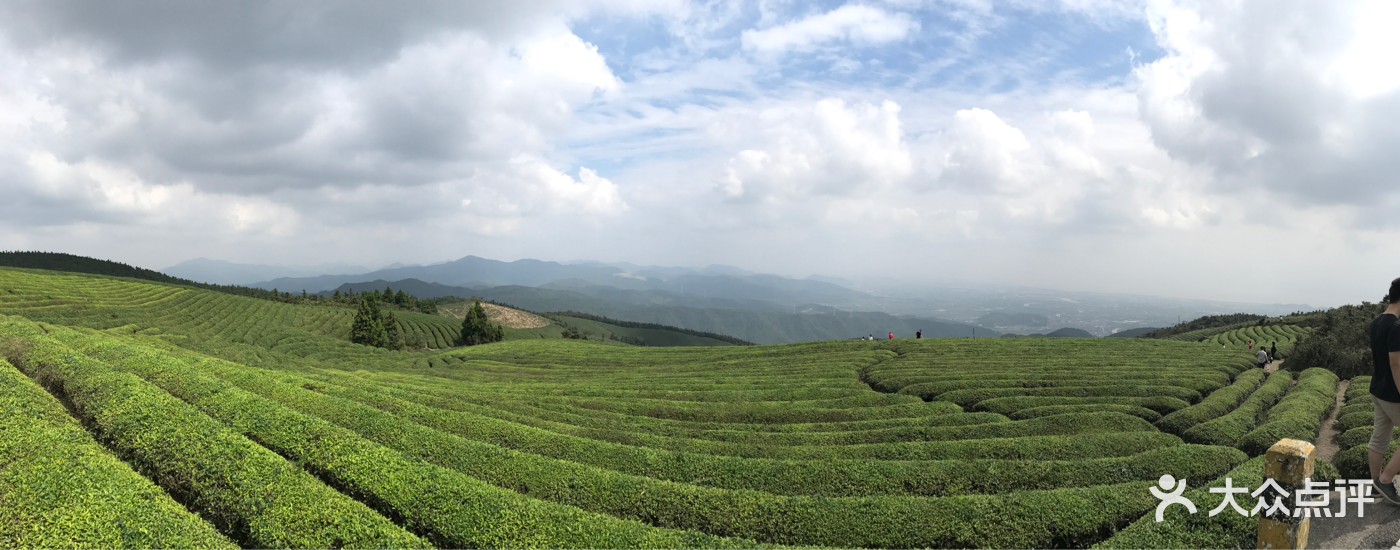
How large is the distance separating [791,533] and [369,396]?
16.9m

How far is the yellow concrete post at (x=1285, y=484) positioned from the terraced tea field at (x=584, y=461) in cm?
153

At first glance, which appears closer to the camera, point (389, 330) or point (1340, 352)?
point (1340, 352)

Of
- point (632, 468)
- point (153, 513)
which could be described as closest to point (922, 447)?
point (632, 468)

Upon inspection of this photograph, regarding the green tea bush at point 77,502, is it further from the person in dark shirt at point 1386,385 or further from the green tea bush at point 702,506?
the person in dark shirt at point 1386,385

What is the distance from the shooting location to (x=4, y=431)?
1077 centimetres

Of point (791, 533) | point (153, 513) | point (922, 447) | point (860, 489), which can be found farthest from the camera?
point (922, 447)

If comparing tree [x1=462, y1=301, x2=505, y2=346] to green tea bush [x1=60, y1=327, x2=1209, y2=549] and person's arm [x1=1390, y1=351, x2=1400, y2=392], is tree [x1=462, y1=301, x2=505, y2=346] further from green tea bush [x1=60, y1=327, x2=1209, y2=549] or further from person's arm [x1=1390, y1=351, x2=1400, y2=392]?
person's arm [x1=1390, y1=351, x2=1400, y2=392]

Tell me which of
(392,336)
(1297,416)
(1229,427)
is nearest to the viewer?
(1297,416)

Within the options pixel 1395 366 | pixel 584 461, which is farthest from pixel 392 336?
pixel 1395 366

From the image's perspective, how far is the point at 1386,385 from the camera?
9.31 meters

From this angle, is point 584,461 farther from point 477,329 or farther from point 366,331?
point 477,329

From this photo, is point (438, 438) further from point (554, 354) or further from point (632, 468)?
point (554, 354)

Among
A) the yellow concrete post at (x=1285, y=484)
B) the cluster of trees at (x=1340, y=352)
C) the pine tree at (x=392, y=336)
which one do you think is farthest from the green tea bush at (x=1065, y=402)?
the pine tree at (x=392, y=336)

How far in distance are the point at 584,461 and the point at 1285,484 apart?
13.8 metres
